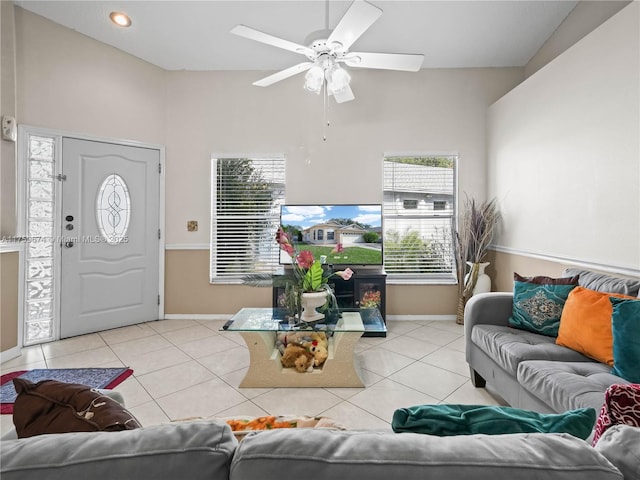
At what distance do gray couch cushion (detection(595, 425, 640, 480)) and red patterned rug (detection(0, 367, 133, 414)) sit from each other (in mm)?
2833

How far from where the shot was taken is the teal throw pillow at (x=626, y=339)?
1438mm

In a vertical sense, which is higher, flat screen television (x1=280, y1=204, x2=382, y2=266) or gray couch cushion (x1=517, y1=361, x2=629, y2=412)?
flat screen television (x1=280, y1=204, x2=382, y2=266)

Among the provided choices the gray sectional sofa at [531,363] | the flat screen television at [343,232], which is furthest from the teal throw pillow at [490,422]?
the flat screen television at [343,232]

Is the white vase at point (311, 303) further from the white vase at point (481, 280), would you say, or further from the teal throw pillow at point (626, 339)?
the white vase at point (481, 280)

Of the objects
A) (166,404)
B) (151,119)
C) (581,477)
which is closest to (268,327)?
(166,404)

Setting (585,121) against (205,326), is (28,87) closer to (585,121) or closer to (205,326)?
(205,326)

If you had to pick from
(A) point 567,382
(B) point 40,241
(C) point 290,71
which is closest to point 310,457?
(A) point 567,382

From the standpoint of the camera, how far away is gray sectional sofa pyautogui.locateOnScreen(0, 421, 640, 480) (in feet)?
1.65

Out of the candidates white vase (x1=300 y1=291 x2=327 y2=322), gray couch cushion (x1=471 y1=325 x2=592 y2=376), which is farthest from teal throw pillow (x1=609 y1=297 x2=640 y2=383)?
white vase (x1=300 y1=291 x2=327 y2=322)

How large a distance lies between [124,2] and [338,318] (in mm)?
3529

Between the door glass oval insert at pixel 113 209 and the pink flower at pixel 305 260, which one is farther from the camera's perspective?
the door glass oval insert at pixel 113 209

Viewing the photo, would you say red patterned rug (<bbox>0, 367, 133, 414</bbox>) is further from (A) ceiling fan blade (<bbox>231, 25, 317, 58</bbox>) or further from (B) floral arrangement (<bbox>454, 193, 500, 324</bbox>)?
(B) floral arrangement (<bbox>454, 193, 500, 324</bbox>)

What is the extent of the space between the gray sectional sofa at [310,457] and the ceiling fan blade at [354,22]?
1.95m

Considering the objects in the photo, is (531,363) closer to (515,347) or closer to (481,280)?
(515,347)
